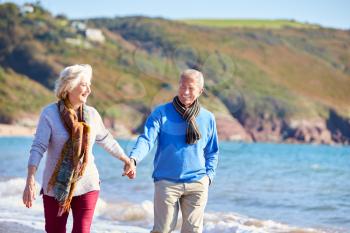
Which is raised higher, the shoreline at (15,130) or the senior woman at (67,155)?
the shoreline at (15,130)

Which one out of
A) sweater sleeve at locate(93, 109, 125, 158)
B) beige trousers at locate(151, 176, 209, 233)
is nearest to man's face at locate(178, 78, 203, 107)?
beige trousers at locate(151, 176, 209, 233)

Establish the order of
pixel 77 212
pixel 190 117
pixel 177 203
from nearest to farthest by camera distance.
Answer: pixel 77 212 → pixel 190 117 → pixel 177 203

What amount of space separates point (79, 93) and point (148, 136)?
2.73 feet

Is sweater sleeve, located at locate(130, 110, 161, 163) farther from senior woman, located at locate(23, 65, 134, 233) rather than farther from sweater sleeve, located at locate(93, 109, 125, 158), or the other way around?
senior woman, located at locate(23, 65, 134, 233)

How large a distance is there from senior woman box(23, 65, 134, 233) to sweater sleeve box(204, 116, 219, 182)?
1.09m

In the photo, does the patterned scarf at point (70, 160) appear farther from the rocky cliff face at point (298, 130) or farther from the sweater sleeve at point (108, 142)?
the rocky cliff face at point (298, 130)

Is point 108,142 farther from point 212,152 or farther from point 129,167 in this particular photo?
point 212,152

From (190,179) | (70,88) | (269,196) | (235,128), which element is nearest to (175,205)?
(190,179)

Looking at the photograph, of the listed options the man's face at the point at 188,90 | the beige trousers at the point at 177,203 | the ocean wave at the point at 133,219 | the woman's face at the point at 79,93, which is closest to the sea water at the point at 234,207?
the ocean wave at the point at 133,219

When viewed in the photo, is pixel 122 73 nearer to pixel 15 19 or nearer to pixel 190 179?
pixel 15 19

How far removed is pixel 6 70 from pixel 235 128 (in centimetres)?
4078

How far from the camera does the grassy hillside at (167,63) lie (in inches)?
5027

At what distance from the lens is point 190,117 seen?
A: 5395 millimetres

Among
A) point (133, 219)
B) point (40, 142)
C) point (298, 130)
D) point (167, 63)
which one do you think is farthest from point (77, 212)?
point (167, 63)
